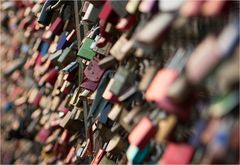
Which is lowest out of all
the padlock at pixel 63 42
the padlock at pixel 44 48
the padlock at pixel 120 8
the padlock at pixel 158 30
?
the padlock at pixel 44 48

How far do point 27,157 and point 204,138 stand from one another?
9.20 feet

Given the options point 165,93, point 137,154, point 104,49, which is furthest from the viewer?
point 104,49

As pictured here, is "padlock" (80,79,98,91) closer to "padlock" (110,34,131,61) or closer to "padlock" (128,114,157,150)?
"padlock" (110,34,131,61)

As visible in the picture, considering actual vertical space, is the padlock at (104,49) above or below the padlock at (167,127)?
below

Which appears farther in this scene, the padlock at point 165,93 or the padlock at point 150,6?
the padlock at point 150,6

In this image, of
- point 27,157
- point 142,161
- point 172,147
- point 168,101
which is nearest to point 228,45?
point 168,101

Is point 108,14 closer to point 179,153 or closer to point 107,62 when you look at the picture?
point 107,62

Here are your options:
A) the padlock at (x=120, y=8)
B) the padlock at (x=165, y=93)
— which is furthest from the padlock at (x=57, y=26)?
the padlock at (x=165, y=93)

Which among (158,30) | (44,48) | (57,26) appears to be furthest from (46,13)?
(158,30)

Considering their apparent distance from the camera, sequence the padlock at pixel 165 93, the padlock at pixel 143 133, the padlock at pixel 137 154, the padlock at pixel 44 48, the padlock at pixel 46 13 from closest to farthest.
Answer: the padlock at pixel 165 93
the padlock at pixel 143 133
the padlock at pixel 137 154
the padlock at pixel 46 13
the padlock at pixel 44 48

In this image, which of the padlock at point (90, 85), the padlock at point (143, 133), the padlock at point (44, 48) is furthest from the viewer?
the padlock at point (44, 48)

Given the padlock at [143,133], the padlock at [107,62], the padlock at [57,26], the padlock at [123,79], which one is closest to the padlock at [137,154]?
the padlock at [143,133]

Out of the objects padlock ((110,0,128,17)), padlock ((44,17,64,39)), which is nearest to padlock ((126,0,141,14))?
padlock ((110,0,128,17))

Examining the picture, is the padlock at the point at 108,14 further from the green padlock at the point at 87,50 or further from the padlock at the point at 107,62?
the green padlock at the point at 87,50
